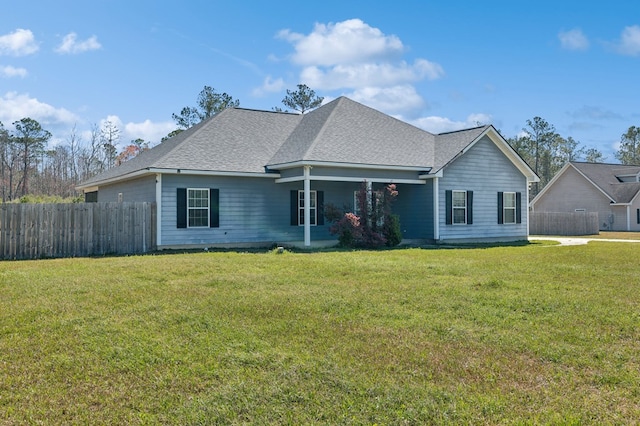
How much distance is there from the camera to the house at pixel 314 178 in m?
18.2

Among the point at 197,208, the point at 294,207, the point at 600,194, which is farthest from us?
the point at 600,194

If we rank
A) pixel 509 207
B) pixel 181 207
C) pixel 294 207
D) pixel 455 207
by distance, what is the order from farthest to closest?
pixel 509 207
pixel 455 207
pixel 294 207
pixel 181 207

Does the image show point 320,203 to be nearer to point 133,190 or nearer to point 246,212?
point 246,212

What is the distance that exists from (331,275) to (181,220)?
854cm

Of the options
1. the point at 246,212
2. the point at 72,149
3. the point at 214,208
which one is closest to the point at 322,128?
the point at 246,212

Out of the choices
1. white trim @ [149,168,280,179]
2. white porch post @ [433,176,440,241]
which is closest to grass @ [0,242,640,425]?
white trim @ [149,168,280,179]

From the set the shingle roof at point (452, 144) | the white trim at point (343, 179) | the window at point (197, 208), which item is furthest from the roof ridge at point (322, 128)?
the shingle roof at point (452, 144)

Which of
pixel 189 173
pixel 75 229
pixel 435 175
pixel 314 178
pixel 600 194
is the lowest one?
pixel 75 229

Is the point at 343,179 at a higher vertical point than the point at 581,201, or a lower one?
higher

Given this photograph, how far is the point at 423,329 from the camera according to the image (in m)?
6.55

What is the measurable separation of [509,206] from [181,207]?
570 inches

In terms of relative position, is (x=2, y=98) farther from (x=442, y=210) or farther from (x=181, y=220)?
(x=442, y=210)

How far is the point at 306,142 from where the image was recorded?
20.0 metres

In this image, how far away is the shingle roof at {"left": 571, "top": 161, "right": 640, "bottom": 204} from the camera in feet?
128
